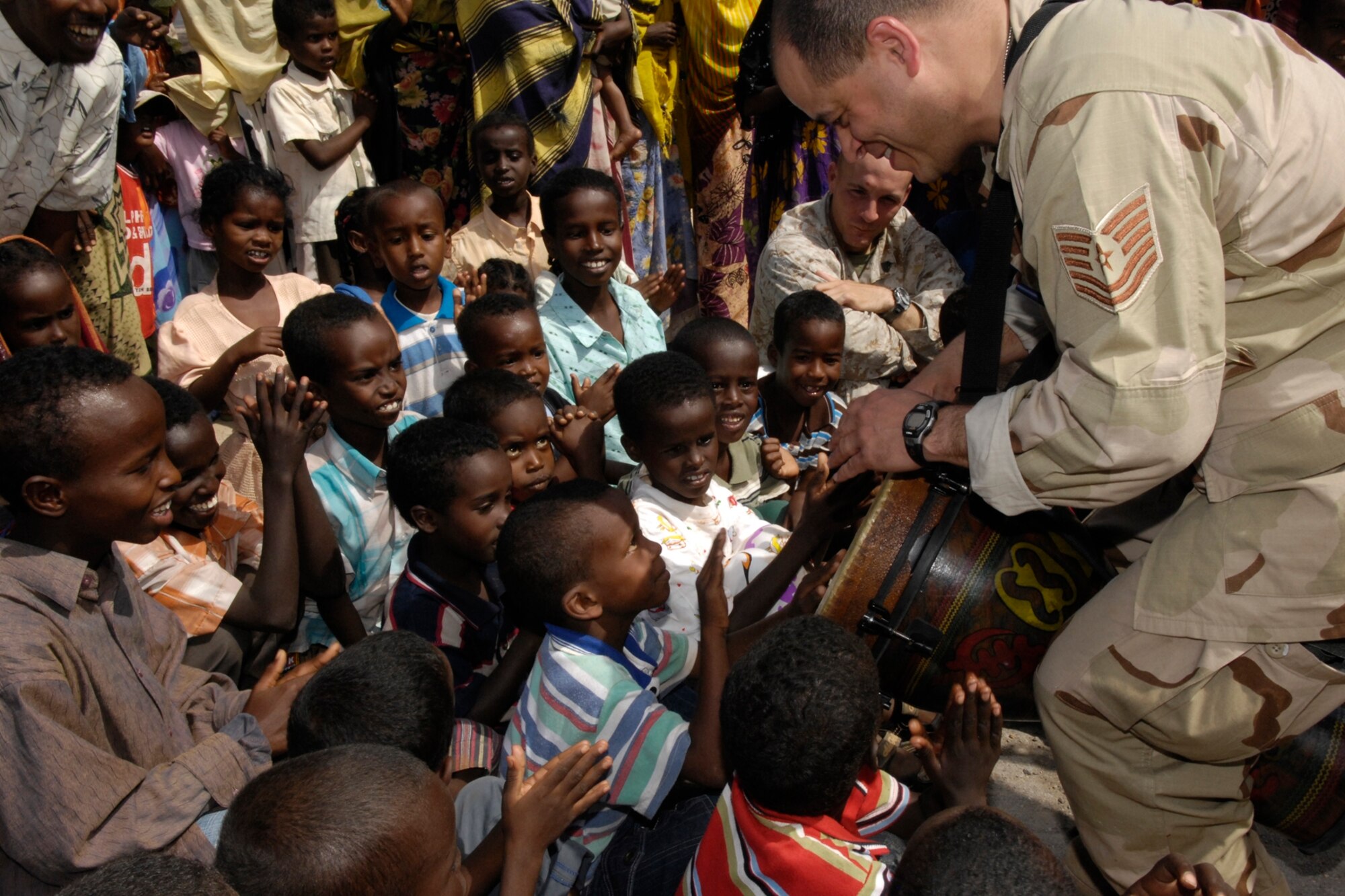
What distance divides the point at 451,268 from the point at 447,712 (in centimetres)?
271

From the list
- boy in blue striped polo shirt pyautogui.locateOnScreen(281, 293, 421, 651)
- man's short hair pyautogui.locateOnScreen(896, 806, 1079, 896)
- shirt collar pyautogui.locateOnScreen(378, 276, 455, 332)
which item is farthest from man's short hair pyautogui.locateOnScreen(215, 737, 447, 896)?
shirt collar pyautogui.locateOnScreen(378, 276, 455, 332)

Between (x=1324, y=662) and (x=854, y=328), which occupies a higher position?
(x=1324, y=662)

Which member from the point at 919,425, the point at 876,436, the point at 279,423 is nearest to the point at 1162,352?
the point at 919,425

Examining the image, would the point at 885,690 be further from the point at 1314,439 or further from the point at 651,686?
the point at 1314,439

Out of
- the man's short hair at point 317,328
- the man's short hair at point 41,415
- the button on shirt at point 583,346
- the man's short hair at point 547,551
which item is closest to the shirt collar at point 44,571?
the man's short hair at point 41,415

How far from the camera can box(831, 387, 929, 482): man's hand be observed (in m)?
2.02

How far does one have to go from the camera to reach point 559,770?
1.74 metres

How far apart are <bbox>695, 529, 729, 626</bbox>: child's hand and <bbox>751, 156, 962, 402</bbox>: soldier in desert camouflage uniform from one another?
5.91ft

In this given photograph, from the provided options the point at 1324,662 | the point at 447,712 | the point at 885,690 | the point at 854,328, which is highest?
the point at 1324,662

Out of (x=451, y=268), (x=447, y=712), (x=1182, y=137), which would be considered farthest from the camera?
(x=451, y=268)

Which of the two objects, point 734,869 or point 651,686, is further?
point 651,686

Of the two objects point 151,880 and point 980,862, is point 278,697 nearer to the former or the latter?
point 151,880

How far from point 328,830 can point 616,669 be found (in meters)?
0.79

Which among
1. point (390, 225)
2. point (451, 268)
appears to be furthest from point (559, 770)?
point (451, 268)
